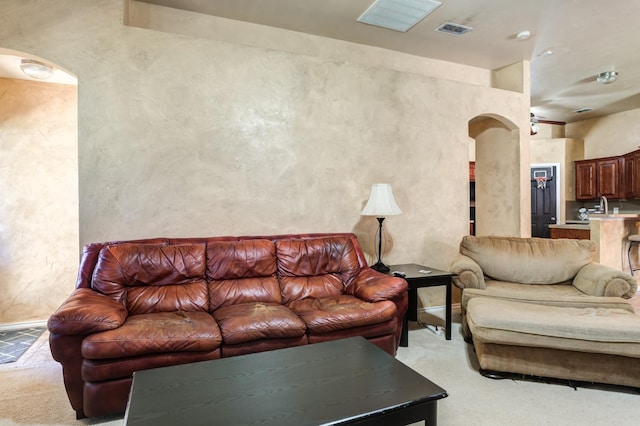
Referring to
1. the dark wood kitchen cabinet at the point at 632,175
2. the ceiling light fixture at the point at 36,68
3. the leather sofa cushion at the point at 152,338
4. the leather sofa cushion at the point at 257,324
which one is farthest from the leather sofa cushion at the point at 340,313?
the dark wood kitchen cabinet at the point at 632,175

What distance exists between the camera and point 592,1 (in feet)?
10.4

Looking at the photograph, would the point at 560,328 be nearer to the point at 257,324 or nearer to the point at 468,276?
the point at 468,276

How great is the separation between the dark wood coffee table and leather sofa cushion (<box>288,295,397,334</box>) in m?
0.56

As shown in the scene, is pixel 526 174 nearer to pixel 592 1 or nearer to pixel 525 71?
pixel 525 71

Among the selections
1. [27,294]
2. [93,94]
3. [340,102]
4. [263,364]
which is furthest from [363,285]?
[27,294]

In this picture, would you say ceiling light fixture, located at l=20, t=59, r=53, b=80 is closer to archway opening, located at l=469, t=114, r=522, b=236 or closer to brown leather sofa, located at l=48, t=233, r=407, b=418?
brown leather sofa, located at l=48, t=233, r=407, b=418

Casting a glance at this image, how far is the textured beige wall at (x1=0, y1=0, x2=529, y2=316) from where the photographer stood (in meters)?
2.84

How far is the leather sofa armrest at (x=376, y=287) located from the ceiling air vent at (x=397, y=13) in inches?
95.6

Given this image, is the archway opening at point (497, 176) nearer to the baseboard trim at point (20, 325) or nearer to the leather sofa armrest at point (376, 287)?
the leather sofa armrest at point (376, 287)

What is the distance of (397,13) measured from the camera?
132 inches

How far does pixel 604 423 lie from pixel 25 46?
4.55 m

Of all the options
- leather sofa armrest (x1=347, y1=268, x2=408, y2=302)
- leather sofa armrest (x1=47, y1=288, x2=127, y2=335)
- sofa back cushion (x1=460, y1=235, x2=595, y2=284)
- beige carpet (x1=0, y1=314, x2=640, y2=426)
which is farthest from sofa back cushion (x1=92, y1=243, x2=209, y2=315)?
sofa back cushion (x1=460, y1=235, x2=595, y2=284)

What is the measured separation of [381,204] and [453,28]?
2.04m

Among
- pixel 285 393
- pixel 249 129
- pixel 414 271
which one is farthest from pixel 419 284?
pixel 249 129
